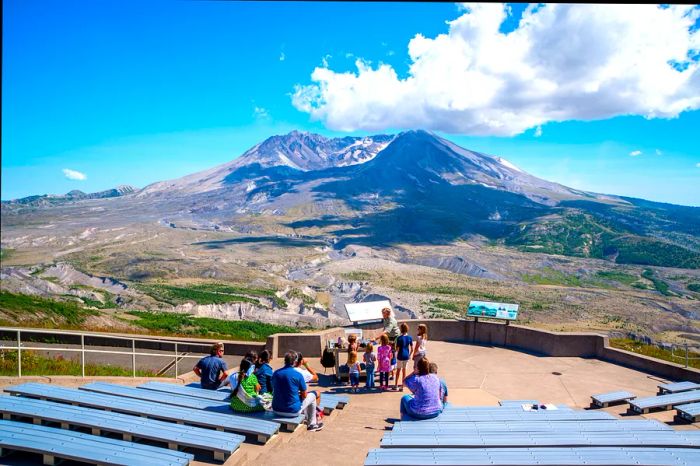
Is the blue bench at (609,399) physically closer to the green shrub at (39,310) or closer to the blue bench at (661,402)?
the blue bench at (661,402)

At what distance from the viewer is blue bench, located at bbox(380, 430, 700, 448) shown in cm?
595

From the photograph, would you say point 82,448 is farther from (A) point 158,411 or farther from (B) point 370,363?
(B) point 370,363

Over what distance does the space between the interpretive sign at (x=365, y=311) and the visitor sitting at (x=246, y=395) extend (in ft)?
21.2

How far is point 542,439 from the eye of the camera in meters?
6.11

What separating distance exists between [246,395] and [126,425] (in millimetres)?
1672

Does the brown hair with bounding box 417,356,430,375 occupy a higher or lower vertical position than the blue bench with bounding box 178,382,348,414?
higher

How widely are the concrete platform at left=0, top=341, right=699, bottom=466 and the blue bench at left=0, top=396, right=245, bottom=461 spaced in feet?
0.76

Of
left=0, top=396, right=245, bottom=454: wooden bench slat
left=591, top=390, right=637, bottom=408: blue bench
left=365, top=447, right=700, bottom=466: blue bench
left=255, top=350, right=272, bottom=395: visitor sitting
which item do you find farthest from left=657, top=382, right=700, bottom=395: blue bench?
left=0, top=396, right=245, bottom=454: wooden bench slat

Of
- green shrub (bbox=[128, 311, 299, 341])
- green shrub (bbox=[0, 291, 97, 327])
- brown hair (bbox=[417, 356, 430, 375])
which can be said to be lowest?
green shrub (bbox=[128, 311, 299, 341])

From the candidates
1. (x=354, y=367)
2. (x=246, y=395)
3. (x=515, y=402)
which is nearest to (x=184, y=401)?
(x=246, y=395)

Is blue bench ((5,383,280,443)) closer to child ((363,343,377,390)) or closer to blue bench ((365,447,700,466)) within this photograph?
blue bench ((365,447,700,466))

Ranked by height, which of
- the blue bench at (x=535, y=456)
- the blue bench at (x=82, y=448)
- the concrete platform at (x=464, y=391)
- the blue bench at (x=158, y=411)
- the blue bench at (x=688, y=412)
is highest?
the blue bench at (x=535, y=456)

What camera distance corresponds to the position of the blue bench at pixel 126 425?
20.1 ft

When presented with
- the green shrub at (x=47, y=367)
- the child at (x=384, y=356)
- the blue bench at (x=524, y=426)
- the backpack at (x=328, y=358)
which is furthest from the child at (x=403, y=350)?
the green shrub at (x=47, y=367)
